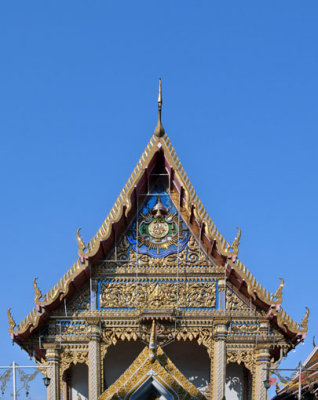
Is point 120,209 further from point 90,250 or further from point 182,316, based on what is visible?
point 182,316

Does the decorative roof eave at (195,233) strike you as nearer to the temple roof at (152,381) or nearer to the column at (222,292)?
the column at (222,292)

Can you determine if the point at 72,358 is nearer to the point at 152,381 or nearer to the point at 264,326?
the point at 152,381

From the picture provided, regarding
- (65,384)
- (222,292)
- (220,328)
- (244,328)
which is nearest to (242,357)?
(244,328)

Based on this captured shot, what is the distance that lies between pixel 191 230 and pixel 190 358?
3.38 meters

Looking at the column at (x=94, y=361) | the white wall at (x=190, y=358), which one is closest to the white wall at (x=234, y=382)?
the white wall at (x=190, y=358)

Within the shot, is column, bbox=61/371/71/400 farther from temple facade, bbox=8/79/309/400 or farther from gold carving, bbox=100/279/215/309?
gold carving, bbox=100/279/215/309

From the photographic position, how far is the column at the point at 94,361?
21734 mm

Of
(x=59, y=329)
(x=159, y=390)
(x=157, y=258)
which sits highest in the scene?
(x=157, y=258)

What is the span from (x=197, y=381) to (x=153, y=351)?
3169 mm

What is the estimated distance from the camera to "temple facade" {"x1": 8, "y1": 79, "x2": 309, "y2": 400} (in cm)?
2198

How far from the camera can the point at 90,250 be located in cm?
2206

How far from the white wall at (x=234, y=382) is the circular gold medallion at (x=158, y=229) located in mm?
3610

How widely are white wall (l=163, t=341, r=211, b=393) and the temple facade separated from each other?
0.88m

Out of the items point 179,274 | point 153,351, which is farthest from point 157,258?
point 153,351
